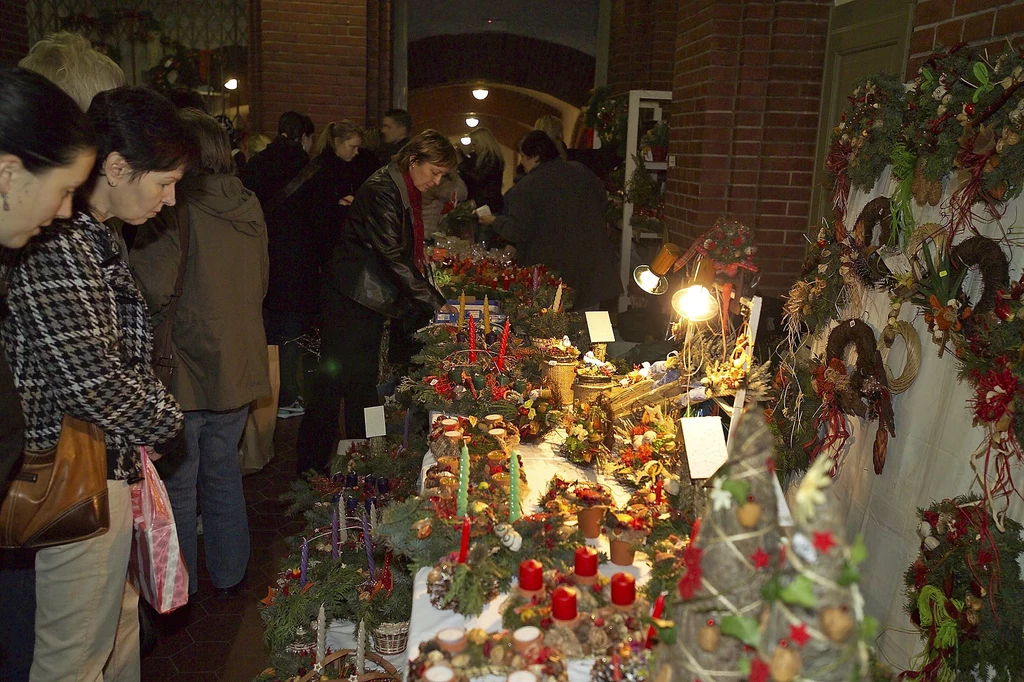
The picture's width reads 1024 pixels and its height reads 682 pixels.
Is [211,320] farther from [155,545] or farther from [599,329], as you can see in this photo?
[599,329]

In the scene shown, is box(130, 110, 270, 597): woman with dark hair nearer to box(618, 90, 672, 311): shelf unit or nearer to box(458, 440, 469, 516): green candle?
box(458, 440, 469, 516): green candle

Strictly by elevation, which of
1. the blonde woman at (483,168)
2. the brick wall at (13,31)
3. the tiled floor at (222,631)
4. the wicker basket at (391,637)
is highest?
the brick wall at (13,31)

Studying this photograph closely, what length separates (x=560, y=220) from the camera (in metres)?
5.51

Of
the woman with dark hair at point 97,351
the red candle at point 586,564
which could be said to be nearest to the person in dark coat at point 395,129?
the woman with dark hair at point 97,351

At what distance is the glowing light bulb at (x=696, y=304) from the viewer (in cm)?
258

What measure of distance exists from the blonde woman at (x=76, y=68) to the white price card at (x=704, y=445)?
1.76m

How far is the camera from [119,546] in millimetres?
2109

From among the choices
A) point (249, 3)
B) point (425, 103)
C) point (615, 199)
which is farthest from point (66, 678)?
point (425, 103)

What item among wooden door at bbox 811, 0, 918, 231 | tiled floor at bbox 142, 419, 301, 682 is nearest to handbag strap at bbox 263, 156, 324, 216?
tiled floor at bbox 142, 419, 301, 682

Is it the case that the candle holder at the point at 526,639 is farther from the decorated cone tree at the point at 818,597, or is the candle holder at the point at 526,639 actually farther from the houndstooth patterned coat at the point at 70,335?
the houndstooth patterned coat at the point at 70,335

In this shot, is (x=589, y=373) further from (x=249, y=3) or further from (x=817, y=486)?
(x=249, y=3)

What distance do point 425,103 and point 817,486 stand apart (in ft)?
51.3

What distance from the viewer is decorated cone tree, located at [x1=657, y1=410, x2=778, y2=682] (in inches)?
45.9

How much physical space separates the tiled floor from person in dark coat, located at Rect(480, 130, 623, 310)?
7.67ft
